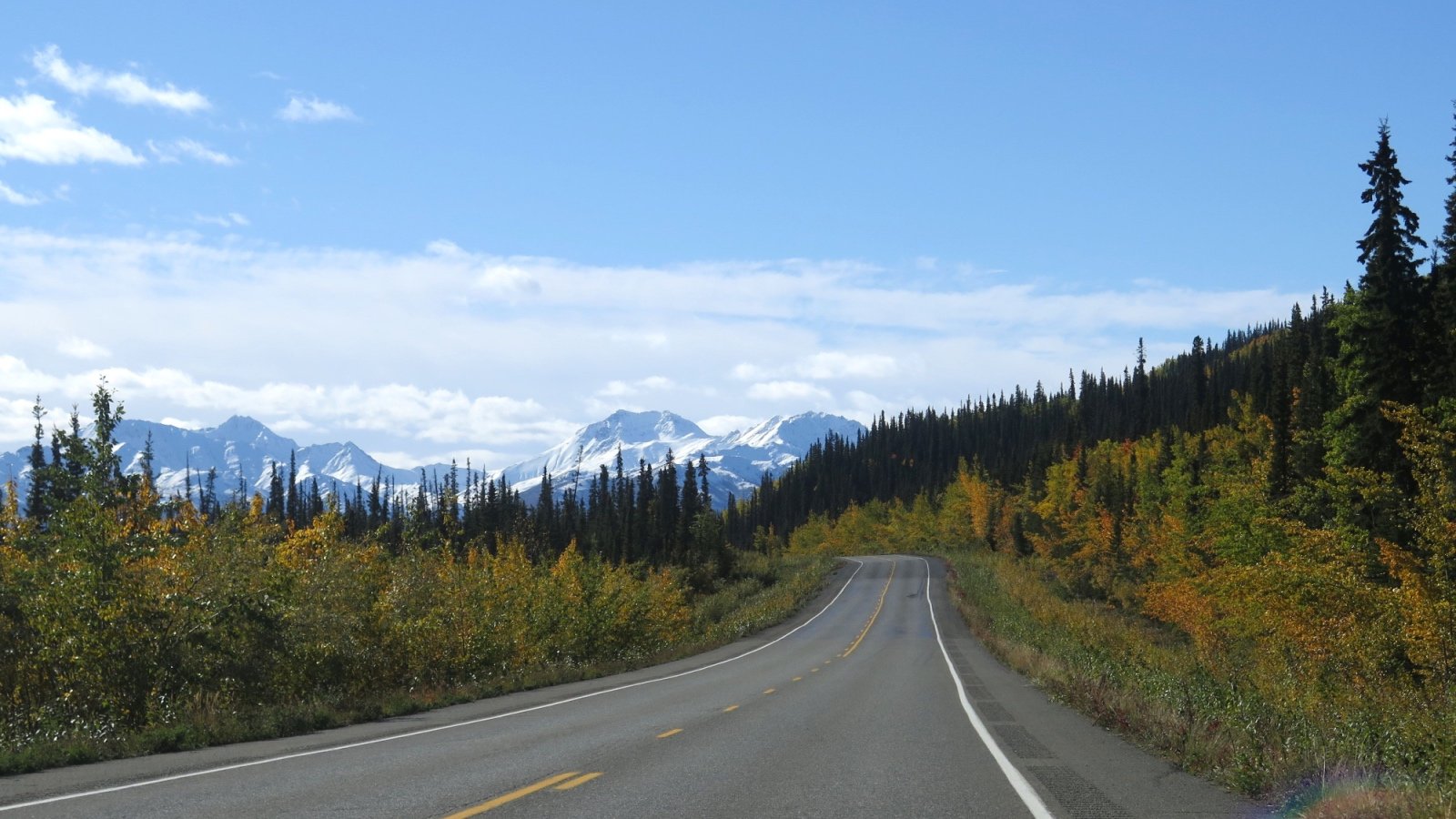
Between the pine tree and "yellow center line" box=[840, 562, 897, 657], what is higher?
the pine tree

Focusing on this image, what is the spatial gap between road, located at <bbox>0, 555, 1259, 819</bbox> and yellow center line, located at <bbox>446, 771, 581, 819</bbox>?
0.03 m

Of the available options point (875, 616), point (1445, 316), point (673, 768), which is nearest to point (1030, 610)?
point (875, 616)

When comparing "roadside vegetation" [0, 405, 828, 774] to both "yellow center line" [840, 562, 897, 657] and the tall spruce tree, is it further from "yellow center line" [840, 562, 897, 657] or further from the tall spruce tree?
the tall spruce tree

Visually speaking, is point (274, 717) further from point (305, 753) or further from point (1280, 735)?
point (1280, 735)

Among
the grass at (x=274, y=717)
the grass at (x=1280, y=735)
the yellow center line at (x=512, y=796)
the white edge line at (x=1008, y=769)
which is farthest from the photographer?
the grass at (x=274, y=717)

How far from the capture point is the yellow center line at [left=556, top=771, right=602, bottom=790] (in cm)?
938

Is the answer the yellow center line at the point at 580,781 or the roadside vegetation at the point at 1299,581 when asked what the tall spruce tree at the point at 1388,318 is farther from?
the yellow center line at the point at 580,781

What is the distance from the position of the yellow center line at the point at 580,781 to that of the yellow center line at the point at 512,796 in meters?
0.11

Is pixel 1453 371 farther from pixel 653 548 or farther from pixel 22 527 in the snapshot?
pixel 653 548

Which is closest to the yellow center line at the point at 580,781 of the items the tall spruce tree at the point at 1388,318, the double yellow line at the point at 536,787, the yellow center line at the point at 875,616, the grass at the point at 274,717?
the double yellow line at the point at 536,787

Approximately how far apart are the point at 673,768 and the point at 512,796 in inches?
89.1

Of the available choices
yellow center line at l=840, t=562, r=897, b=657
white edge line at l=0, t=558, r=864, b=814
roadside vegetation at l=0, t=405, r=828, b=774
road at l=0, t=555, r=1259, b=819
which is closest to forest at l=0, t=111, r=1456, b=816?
roadside vegetation at l=0, t=405, r=828, b=774

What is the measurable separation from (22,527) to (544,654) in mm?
16731

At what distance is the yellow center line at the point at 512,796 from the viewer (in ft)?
26.3
